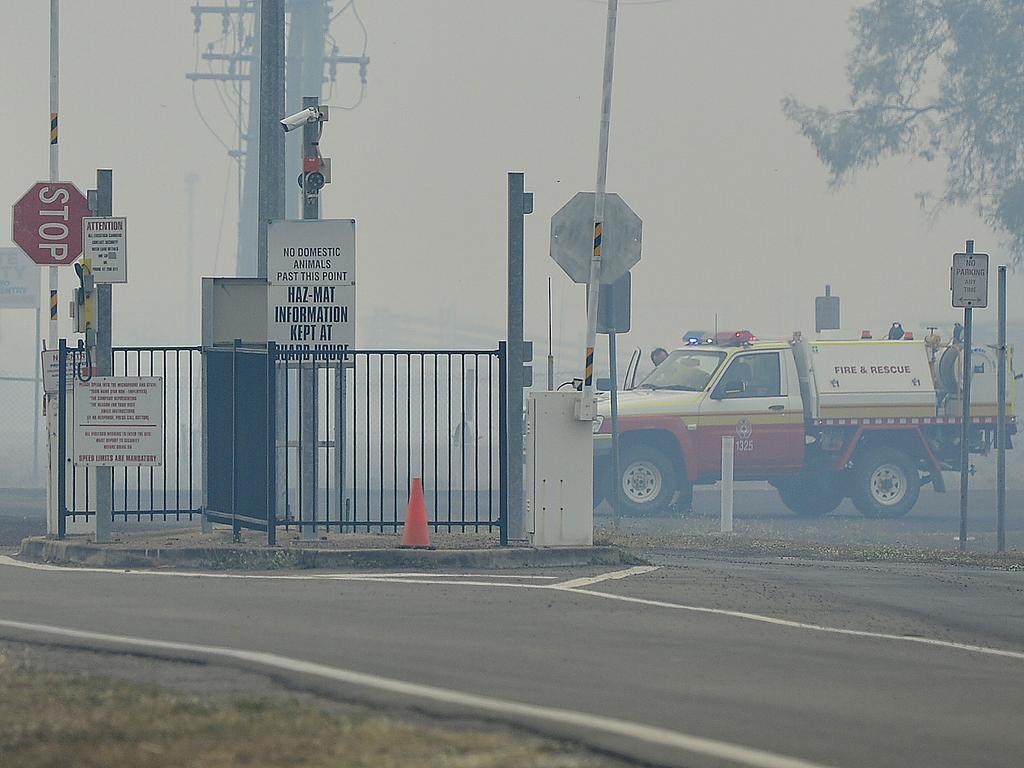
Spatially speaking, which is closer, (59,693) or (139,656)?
(59,693)

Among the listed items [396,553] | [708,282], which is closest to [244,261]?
[708,282]

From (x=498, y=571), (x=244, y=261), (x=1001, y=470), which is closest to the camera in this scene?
(x=498, y=571)

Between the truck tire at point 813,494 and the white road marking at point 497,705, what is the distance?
1918 centimetres

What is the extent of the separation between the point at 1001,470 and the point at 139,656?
13525 mm

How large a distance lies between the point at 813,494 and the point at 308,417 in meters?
13.7

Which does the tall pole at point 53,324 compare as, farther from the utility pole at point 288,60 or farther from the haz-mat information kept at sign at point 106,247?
the utility pole at point 288,60

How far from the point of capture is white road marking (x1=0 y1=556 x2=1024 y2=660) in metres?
11.0

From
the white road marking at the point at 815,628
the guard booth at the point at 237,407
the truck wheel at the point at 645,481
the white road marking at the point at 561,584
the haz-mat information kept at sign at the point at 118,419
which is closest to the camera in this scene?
the white road marking at the point at 815,628

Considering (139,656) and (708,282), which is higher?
(708,282)

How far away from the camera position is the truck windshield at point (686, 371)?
27469mm

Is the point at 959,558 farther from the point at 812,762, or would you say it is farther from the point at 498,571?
the point at 812,762

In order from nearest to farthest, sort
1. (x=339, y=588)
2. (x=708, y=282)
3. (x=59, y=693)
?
(x=59, y=693)
(x=339, y=588)
(x=708, y=282)

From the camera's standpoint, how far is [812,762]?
7254 mm

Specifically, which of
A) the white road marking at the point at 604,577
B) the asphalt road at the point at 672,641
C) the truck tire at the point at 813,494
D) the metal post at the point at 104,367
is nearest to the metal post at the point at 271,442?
the metal post at the point at 104,367
